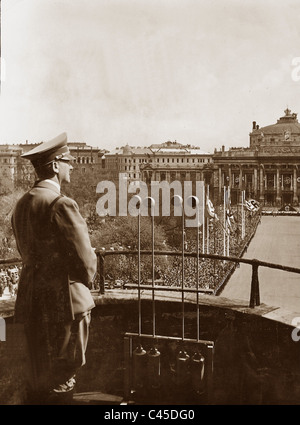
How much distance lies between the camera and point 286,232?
677cm

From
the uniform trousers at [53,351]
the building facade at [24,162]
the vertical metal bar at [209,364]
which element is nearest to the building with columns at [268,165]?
the building facade at [24,162]

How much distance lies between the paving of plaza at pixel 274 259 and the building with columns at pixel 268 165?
32 centimetres

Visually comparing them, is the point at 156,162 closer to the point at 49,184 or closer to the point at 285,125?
the point at 285,125

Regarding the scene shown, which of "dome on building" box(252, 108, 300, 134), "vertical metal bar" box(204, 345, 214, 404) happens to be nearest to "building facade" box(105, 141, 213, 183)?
"dome on building" box(252, 108, 300, 134)

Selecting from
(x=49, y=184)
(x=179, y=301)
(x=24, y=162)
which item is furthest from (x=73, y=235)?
(x=24, y=162)

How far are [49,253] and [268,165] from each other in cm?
434

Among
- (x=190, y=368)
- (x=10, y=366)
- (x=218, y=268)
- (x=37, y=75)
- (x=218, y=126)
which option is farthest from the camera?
(x=218, y=268)

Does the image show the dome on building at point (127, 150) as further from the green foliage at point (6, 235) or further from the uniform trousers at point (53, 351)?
the uniform trousers at point (53, 351)

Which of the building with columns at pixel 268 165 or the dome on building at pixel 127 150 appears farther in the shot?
the building with columns at pixel 268 165

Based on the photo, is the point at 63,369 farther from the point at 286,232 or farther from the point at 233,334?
the point at 286,232

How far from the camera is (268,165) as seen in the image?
642 cm

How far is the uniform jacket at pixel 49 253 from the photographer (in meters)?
2.54
